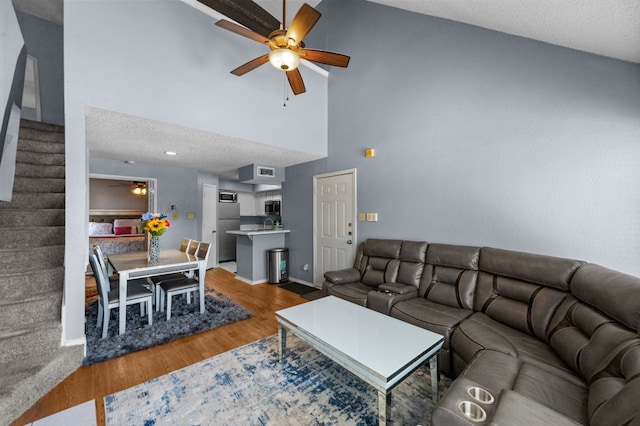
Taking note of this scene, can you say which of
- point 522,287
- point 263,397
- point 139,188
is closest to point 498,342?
point 522,287

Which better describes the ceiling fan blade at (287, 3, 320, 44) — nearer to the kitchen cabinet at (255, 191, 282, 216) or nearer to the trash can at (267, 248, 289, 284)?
the trash can at (267, 248, 289, 284)

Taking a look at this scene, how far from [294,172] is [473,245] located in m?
3.44

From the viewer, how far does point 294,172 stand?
16.6 ft

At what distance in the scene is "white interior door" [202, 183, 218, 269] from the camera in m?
6.08

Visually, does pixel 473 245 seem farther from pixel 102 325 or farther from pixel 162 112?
pixel 102 325

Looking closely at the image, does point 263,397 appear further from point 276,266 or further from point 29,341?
point 276,266

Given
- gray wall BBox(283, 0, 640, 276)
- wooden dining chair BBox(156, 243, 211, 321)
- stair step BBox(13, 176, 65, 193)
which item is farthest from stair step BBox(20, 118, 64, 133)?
gray wall BBox(283, 0, 640, 276)

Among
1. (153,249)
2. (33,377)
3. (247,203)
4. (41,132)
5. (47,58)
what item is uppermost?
(47,58)

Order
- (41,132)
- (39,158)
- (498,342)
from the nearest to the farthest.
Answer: (498,342) < (39,158) < (41,132)

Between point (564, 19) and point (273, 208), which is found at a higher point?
point (564, 19)

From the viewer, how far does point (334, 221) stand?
14.1 ft

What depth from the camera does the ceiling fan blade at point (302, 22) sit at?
1.91 meters

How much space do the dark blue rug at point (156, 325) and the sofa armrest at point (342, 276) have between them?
3.85 ft

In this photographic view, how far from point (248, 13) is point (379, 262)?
3150 mm
